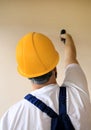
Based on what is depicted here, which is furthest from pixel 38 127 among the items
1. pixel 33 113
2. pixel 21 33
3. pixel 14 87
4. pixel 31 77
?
pixel 21 33

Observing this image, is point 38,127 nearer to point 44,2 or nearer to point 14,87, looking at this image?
point 14,87

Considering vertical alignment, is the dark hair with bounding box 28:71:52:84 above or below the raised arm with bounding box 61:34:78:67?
below

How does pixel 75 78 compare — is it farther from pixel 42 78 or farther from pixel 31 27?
pixel 31 27

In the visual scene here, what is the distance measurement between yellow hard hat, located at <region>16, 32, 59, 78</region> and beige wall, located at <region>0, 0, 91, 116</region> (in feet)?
2.13

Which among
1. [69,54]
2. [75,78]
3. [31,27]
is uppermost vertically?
[31,27]

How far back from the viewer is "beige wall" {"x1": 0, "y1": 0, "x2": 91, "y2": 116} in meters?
1.87

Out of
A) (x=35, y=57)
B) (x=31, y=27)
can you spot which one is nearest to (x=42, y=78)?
(x=35, y=57)

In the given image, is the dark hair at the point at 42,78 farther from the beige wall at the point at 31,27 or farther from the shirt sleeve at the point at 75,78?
the beige wall at the point at 31,27

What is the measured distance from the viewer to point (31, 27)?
1.87 metres

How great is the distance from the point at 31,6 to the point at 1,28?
288 millimetres

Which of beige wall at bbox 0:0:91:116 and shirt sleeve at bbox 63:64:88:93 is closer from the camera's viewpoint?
shirt sleeve at bbox 63:64:88:93

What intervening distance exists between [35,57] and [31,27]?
732mm

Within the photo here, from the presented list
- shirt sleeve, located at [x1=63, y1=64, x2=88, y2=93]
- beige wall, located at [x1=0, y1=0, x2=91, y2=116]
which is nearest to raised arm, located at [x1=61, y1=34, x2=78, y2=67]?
shirt sleeve, located at [x1=63, y1=64, x2=88, y2=93]

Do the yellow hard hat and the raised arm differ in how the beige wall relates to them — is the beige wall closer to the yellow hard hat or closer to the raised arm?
the raised arm
